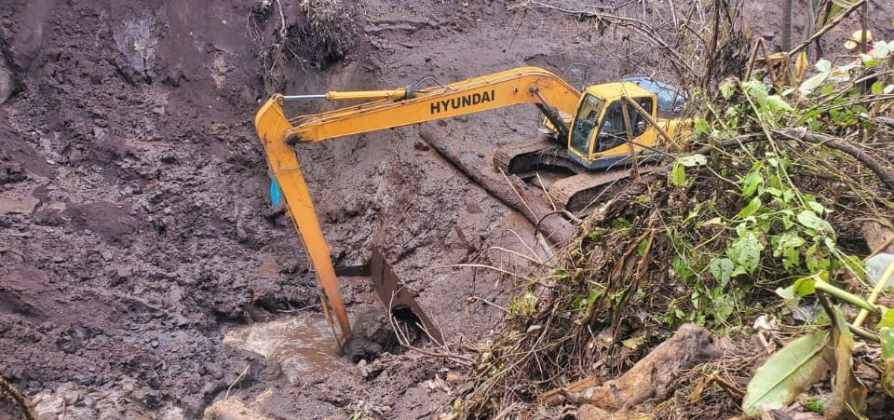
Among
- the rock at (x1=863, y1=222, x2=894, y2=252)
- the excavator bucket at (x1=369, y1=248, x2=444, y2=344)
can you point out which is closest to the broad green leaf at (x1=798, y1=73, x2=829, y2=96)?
the rock at (x1=863, y1=222, x2=894, y2=252)

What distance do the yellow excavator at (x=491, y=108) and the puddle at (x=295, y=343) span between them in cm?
29

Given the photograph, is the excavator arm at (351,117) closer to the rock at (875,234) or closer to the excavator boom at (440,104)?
the excavator boom at (440,104)

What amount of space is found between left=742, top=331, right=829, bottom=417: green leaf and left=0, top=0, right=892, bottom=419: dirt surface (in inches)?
153

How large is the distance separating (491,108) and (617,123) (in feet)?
4.74

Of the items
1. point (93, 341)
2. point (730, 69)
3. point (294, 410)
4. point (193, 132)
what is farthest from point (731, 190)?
point (193, 132)

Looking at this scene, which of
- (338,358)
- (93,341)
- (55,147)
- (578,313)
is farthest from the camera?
(55,147)

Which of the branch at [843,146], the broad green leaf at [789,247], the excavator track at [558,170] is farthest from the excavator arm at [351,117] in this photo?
the broad green leaf at [789,247]

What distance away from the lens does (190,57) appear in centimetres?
1023

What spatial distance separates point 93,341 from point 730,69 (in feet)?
20.6

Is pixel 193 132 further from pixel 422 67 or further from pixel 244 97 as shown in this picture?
pixel 422 67

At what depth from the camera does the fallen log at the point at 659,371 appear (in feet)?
8.04

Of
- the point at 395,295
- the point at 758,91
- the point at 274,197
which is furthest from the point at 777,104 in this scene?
the point at 274,197

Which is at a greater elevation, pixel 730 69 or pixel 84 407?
pixel 730 69

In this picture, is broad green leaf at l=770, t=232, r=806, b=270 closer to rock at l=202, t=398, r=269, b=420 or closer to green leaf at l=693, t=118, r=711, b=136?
green leaf at l=693, t=118, r=711, b=136
